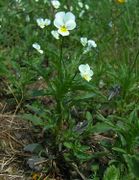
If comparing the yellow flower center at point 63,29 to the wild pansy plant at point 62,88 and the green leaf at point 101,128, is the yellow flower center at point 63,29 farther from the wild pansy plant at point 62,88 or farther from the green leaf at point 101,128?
the green leaf at point 101,128

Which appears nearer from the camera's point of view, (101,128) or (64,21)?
(101,128)

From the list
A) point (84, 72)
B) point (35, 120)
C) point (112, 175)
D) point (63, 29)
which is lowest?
point (112, 175)

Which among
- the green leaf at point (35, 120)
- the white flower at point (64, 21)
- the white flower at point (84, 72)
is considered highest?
the white flower at point (64, 21)

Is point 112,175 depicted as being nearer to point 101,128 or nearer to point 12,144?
point 101,128

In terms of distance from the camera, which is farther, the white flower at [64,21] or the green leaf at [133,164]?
the white flower at [64,21]

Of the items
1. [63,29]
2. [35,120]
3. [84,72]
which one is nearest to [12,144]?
[35,120]

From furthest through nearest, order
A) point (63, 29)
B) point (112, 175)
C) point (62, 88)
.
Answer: point (63, 29) < point (62, 88) < point (112, 175)

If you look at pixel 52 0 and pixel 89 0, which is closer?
pixel 52 0

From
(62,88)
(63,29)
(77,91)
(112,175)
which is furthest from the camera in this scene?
(77,91)

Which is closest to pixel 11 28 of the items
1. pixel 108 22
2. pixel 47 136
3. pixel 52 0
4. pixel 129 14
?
pixel 52 0

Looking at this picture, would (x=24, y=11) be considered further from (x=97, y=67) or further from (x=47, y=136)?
(x=47, y=136)

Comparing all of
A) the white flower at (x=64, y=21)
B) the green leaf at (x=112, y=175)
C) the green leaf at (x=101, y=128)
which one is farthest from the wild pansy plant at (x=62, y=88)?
the green leaf at (x=112, y=175)
